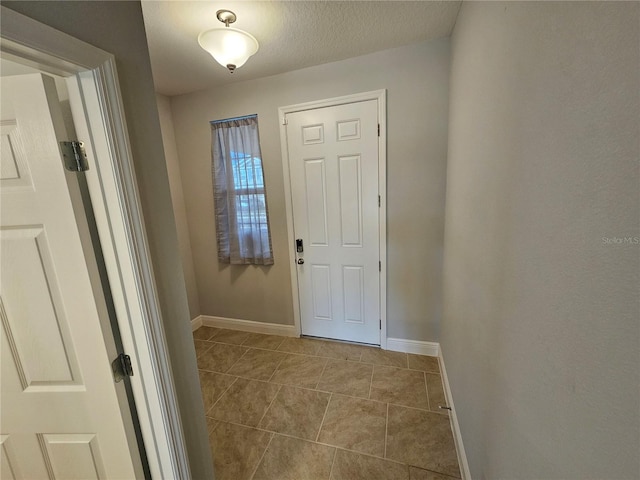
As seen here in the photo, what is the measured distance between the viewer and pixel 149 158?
2.86 feet

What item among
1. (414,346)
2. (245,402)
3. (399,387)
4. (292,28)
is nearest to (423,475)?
(399,387)

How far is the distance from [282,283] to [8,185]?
212 centimetres

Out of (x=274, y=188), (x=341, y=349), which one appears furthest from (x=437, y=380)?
(x=274, y=188)

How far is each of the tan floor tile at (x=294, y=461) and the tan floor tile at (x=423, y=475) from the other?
443 millimetres

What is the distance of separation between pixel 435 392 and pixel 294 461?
1.13 meters

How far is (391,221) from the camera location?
220 cm

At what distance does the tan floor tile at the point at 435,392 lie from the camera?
1777mm

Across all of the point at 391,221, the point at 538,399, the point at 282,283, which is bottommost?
the point at 282,283

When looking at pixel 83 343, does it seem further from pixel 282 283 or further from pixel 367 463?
pixel 282 283

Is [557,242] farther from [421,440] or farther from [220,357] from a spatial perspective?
[220,357]

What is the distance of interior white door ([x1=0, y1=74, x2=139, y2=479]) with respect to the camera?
0.70 metres

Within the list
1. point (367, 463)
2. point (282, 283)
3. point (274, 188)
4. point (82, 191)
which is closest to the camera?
point (82, 191)

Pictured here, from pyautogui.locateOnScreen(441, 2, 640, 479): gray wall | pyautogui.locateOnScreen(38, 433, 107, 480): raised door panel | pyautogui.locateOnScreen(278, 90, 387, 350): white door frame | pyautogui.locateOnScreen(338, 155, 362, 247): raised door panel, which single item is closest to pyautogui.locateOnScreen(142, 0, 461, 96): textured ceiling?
pyautogui.locateOnScreen(278, 90, 387, 350): white door frame

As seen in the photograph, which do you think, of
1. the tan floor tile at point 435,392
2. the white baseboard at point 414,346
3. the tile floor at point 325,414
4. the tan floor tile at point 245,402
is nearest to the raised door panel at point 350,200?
the white baseboard at point 414,346
